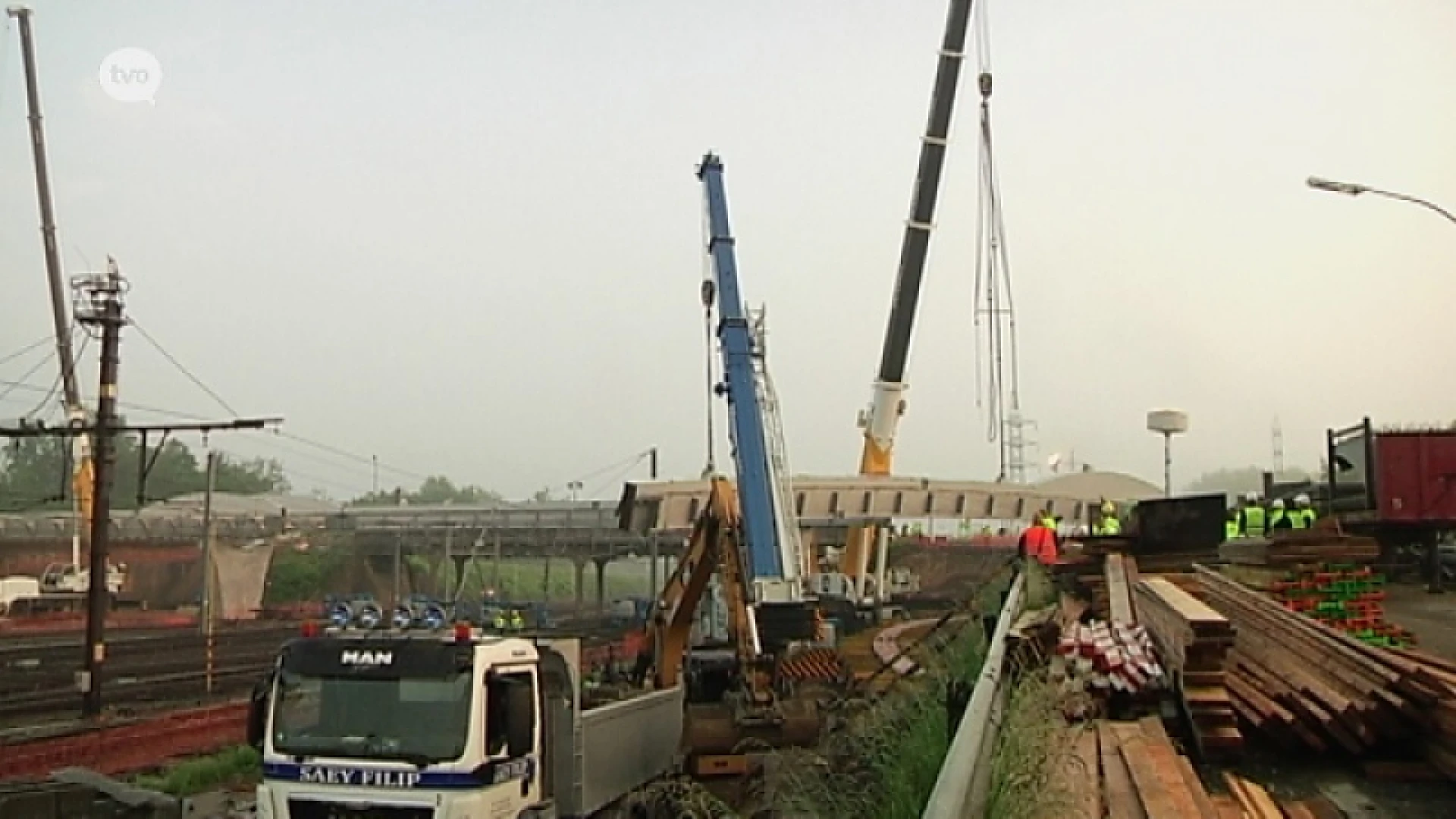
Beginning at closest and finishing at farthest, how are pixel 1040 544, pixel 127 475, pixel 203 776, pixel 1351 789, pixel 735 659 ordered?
1. pixel 1351 789
2. pixel 735 659
3. pixel 203 776
4. pixel 1040 544
5. pixel 127 475

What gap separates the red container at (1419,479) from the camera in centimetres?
2780

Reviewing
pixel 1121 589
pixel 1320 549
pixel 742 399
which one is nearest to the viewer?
pixel 1121 589

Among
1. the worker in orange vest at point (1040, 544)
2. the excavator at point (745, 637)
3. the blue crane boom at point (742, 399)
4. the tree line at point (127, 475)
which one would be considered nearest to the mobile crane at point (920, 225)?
the blue crane boom at point (742, 399)

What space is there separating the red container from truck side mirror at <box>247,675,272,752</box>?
1003 inches

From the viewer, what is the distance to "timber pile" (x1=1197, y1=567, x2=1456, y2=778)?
7.12m

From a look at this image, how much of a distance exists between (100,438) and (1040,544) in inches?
693

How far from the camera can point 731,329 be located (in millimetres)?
28188

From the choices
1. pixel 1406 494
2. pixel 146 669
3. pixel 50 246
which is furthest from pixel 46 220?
pixel 1406 494

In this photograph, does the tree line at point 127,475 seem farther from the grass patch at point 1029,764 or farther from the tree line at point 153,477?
the grass patch at point 1029,764

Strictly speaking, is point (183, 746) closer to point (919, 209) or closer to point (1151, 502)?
point (1151, 502)

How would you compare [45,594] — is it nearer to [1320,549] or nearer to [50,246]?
[50,246]

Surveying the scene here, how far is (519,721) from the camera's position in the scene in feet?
31.8

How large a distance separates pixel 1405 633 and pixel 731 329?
15.9 metres

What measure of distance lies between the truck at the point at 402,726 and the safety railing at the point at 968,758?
3.71 metres
